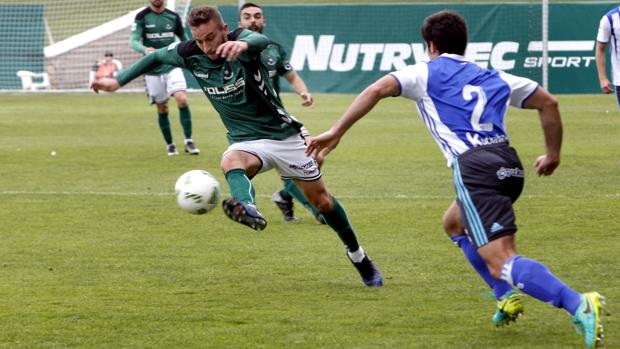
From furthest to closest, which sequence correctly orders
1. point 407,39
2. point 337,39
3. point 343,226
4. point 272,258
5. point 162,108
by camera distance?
point 337,39 < point 407,39 < point 162,108 < point 272,258 < point 343,226

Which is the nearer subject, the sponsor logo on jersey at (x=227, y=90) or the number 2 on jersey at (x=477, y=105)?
the number 2 on jersey at (x=477, y=105)

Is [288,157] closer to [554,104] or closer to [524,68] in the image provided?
[554,104]

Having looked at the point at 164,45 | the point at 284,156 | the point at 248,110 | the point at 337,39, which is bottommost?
the point at 337,39

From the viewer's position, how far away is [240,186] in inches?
281

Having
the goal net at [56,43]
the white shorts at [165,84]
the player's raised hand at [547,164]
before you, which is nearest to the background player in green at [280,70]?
the player's raised hand at [547,164]

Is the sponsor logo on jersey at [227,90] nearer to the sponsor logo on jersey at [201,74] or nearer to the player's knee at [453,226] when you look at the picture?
the sponsor logo on jersey at [201,74]

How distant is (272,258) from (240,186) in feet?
5.42

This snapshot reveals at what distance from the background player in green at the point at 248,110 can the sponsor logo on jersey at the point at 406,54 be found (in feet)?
66.8

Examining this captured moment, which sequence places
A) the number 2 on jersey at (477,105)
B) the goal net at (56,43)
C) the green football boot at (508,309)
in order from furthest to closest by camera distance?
the goal net at (56,43) → the green football boot at (508,309) → the number 2 on jersey at (477,105)

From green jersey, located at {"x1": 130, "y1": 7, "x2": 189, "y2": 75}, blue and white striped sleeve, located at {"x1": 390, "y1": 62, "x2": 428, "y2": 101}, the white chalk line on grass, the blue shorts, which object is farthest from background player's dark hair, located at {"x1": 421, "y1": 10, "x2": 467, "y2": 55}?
green jersey, located at {"x1": 130, "y1": 7, "x2": 189, "y2": 75}

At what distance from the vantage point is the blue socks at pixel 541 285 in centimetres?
536

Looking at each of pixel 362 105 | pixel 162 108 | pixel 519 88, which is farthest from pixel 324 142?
pixel 162 108

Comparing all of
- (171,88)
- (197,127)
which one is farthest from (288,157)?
(197,127)

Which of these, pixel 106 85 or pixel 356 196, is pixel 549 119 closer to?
pixel 106 85
